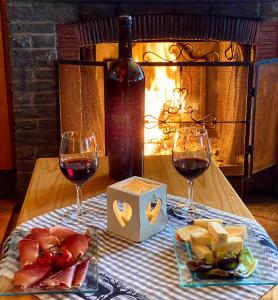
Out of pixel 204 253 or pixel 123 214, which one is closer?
pixel 204 253

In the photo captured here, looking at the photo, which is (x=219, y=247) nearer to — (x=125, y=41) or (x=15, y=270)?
(x=15, y=270)

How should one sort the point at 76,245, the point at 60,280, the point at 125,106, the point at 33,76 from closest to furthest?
1. the point at 60,280
2. the point at 76,245
3. the point at 125,106
4. the point at 33,76

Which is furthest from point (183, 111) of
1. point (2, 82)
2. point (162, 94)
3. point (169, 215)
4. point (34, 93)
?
point (169, 215)

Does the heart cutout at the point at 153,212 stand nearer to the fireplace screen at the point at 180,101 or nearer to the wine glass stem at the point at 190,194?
the wine glass stem at the point at 190,194

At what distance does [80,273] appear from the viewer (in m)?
0.86

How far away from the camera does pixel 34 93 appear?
2.70 meters

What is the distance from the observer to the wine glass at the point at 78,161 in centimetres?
111

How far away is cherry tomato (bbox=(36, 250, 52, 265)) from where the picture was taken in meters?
0.87

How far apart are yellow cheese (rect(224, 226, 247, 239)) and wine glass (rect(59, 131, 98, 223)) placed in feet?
1.08

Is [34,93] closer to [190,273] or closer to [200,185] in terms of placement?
[200,185]

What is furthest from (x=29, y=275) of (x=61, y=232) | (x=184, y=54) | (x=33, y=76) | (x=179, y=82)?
(x=184, y=54)

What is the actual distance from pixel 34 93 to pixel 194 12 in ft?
3.03

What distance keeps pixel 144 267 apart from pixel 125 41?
0.56 m

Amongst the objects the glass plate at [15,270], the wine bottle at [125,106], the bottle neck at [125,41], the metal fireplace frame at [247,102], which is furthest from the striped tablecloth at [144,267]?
the metal fireplace frame at [247,102]
